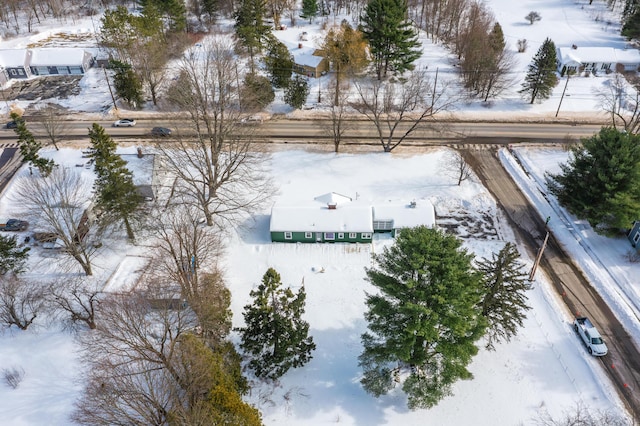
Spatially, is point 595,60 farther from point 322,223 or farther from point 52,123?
point 52,123

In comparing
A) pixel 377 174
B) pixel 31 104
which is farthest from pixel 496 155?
pixel 31 104

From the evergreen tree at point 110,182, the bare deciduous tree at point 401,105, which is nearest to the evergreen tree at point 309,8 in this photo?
the bare deciduous tree at point 401,105

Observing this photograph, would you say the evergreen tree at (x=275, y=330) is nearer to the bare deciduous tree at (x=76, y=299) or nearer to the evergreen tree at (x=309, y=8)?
the bare deciduous tree at (x=76, y=299)

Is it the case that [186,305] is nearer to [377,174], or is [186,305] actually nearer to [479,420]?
[479,420]

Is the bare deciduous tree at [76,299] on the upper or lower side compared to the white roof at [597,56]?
lower

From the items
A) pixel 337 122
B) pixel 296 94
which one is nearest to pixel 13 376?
pixel 337 122

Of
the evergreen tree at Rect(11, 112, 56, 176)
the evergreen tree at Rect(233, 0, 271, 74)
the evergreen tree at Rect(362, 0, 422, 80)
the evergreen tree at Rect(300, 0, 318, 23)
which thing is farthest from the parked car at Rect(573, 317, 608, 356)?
the evergreen tree at Rect(300, 0, 318, 23)

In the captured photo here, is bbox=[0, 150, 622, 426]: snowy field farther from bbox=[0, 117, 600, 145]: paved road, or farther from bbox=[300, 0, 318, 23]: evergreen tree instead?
bbox=[300, 0, 318, 23]: evergreen tree
